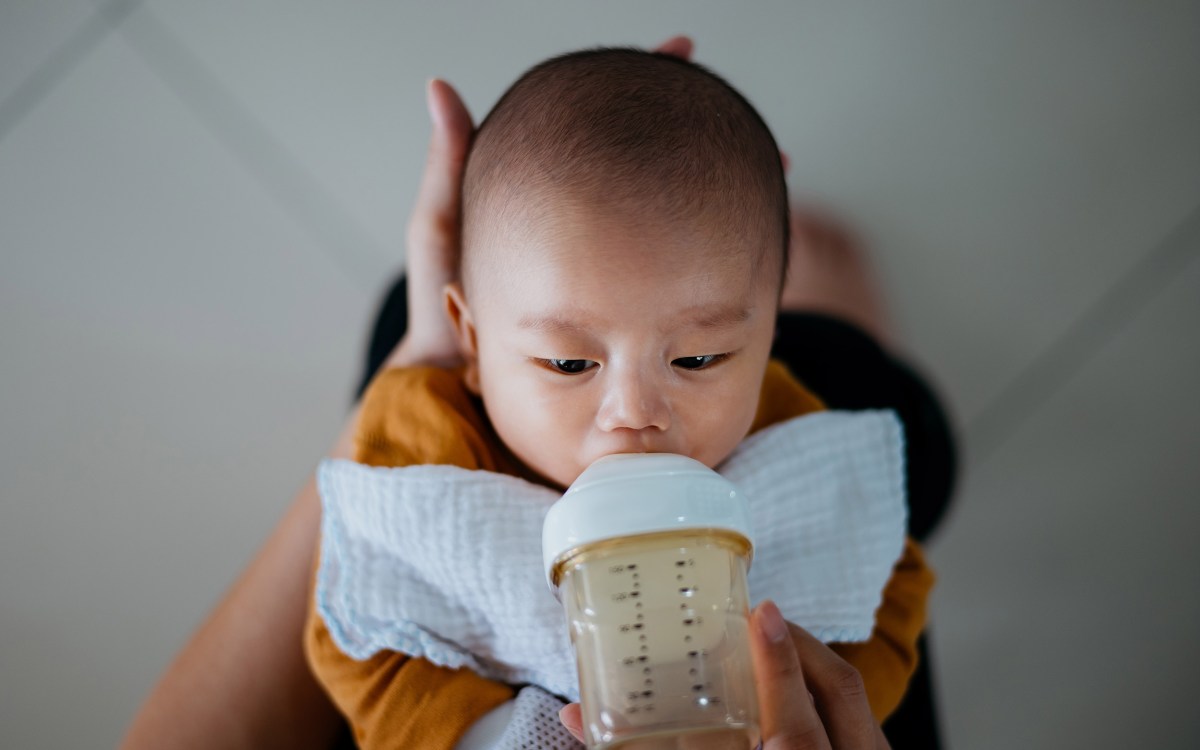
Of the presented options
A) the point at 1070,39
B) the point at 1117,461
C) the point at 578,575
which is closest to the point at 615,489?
the point at 578,575

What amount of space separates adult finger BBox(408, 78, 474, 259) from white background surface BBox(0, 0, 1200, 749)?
49 centimetres

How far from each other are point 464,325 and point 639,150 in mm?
244

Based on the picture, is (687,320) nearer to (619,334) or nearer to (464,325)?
(619,334)

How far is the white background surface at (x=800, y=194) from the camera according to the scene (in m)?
1.30

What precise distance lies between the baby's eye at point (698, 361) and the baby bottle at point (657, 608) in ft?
0.38

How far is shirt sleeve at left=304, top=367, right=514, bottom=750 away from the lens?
2.40 feet

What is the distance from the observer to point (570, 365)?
69cm

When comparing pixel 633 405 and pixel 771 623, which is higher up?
pixel 633 405

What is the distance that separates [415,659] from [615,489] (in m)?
0.30

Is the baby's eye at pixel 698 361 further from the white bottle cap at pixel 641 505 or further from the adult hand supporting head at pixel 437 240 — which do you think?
the adult hand supporting head at pixel 437 240

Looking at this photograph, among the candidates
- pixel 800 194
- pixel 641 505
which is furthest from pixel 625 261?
pixel 800 194

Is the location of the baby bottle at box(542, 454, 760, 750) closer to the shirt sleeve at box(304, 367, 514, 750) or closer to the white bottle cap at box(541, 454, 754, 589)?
the white bottle cap at box(541, 454, 754, 589)

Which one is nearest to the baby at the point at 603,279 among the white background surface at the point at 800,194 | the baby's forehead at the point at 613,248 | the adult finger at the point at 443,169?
the baby's forehead at the point at 613,248

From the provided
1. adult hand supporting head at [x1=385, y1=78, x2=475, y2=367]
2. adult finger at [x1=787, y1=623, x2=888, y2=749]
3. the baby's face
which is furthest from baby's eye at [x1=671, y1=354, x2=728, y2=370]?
adult hand supporting head at [x1=385, y1=78, x2=475, y2=367]
